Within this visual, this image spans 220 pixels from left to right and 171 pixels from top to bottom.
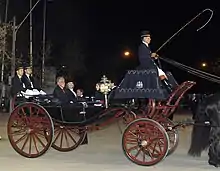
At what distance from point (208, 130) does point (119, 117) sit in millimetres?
1717

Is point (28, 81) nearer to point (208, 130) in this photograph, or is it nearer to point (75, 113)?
point (75, 113)

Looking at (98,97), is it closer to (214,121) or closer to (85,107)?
(85,107)

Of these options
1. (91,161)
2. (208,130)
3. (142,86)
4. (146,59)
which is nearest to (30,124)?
(91,161)

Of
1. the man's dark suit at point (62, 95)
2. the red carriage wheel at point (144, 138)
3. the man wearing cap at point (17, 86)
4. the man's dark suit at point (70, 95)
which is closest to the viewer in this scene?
the red carriage wheel at point (144, 138)

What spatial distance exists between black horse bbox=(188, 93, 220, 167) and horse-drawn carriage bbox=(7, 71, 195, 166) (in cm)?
50

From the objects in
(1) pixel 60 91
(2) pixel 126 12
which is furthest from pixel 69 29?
(1) pixel 60 91

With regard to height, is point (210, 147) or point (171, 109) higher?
→ point (171, 109)

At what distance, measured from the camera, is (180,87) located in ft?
31.3

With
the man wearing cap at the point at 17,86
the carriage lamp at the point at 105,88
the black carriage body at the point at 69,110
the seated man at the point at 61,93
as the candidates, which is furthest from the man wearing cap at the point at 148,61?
the man wearing cap at the point at 17,86

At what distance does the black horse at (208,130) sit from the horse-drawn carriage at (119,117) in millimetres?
497

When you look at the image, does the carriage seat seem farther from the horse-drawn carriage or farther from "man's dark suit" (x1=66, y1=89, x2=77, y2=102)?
"man's dark suit" (x1=66, y1=89, x2=77, y2=102)

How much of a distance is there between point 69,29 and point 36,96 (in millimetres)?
29394

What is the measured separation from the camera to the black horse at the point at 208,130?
31.1ft

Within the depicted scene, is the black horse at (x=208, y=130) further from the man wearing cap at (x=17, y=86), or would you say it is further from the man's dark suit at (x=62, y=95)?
the man wearing cap at (x=17, y=86)
